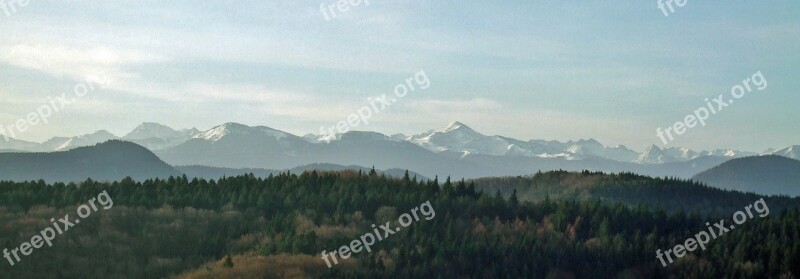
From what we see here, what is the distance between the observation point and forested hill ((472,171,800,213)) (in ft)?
261

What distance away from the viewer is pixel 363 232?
3666 centimetres

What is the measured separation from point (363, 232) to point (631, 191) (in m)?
53.1

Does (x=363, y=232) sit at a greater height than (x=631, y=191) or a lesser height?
lesser

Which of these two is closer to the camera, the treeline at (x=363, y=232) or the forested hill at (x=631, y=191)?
the treeline at (x=363, y=232)

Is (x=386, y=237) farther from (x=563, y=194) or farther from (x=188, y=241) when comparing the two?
(x=563, y=194)

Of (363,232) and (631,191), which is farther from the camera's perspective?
(631,191)

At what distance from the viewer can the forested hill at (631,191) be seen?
7944 cm

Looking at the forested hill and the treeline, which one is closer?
the treeline

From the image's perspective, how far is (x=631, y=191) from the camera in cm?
8156

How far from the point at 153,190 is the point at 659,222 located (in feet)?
105

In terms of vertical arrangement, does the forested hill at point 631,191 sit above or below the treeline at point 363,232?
above

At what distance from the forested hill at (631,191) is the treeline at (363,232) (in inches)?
1411

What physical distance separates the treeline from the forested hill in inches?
1411

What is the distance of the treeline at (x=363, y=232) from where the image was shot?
3033 cm
